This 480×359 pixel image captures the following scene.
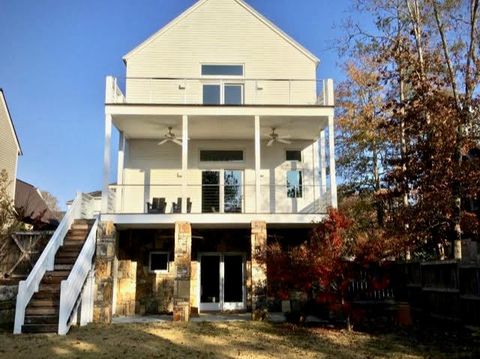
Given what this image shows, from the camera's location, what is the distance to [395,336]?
1069 cm

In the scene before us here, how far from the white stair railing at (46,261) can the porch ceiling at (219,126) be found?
2.90 meters

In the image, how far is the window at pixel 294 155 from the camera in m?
17.8

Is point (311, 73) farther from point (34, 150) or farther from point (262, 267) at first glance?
point (34, 150)

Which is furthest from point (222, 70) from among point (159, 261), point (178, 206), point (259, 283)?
point (259, 283)

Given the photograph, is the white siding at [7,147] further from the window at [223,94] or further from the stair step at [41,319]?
the stair step at [41,319]

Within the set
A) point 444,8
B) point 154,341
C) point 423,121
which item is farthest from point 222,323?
point 444,8

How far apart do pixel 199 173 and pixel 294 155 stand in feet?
11.7

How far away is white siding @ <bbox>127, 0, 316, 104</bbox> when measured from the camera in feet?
56.6

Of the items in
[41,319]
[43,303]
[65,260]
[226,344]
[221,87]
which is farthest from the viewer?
[221,87]

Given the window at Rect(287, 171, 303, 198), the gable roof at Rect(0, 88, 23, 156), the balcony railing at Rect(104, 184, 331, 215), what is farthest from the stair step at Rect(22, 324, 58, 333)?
the gable roof at Rect(0, 88, 23, 156)

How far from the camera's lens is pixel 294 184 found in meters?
17.3

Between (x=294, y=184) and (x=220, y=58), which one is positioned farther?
(x=220, y=58)

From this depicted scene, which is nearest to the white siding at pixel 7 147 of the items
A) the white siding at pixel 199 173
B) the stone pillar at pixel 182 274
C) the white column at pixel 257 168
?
the white siding at pixel 199 173

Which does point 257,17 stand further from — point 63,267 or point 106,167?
point 63,267
